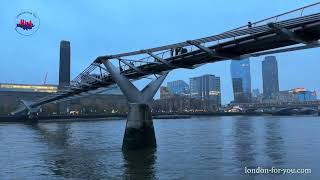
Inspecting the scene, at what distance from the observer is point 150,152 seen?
41500 millimetres

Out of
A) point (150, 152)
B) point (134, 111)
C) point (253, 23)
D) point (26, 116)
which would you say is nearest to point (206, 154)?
point (150, 152)

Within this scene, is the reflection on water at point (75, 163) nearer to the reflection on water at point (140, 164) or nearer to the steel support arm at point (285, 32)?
the reflection on water at point (140, 164)

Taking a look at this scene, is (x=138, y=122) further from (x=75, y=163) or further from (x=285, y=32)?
(x=285, y=32)

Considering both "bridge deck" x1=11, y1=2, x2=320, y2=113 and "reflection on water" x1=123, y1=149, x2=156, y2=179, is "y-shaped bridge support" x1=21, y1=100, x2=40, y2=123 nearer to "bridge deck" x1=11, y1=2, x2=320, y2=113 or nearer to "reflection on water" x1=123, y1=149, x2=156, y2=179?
"bridge deck" x1=11, y1=2, x2=320, y2=113

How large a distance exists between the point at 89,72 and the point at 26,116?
114 m

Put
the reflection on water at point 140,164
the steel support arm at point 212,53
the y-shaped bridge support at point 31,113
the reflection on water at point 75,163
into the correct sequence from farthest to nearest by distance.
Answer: the y-shaped bridge support at point 31,113 → the steel support arm at point 212,53 → the reflection on water at point 75,163 → the reflection on water at point 140,164

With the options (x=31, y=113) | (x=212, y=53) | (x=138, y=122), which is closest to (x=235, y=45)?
(x=212, y=53)

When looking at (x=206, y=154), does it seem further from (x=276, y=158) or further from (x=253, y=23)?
(x=253, y=23)

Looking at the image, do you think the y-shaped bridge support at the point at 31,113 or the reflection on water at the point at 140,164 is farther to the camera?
the y-shaped bridge support at the point at 31,113

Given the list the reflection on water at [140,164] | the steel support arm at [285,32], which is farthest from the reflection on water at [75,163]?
the steel support arm at [285,32]

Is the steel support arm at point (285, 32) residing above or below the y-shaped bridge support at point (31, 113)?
above

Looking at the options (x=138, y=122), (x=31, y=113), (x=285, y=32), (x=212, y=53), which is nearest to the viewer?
(x=285, y=32)

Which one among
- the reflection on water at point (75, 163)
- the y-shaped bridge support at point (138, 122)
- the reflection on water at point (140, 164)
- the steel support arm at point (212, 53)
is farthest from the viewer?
the y-shaped bridge support at point (138, 122)

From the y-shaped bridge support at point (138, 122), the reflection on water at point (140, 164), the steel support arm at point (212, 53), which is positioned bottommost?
the reflection on water at point (140, 164)
